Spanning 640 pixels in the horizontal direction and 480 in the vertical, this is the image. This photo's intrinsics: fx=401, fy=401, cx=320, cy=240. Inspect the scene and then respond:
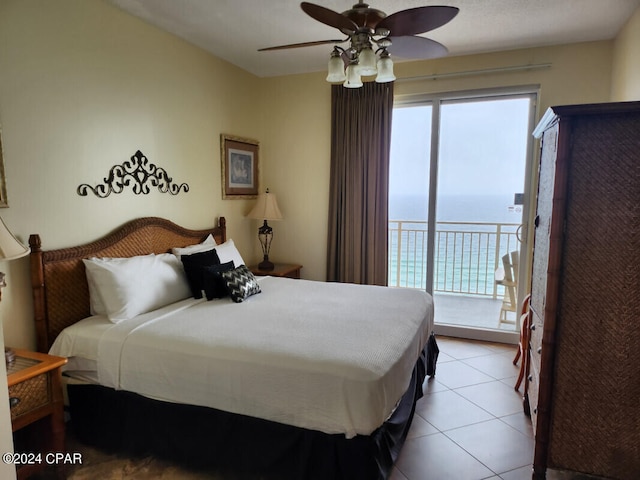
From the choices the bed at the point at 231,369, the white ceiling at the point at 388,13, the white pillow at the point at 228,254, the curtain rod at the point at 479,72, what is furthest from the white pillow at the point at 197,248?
the curtain rod at the point at 479,72

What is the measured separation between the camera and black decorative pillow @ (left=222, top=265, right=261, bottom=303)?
2.75 meters

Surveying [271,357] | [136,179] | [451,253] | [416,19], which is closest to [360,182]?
[451,253]

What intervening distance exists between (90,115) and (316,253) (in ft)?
8.13

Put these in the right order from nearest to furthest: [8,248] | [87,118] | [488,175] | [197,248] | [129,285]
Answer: [8,248]
[129,285]
[87,118]
[197,248]
[488,175]

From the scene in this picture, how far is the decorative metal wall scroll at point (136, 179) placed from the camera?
8.79 ft

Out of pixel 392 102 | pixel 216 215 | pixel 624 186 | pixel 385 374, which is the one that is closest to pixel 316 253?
pixel 216 215

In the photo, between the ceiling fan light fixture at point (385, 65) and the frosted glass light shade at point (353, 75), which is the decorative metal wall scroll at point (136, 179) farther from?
the ceiling fan light fixture at point (385, 65)

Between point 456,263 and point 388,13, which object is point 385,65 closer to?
point 388,13

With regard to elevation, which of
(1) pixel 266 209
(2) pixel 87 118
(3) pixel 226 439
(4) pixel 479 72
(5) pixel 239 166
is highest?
(4) pixel 479 72

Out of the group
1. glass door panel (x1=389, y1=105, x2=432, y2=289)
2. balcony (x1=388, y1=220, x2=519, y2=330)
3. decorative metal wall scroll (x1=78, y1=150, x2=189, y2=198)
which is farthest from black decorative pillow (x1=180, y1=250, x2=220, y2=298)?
balcony (x1=388, y1=220, x2=519, y2=330)

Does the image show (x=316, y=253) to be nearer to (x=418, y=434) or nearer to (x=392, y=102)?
(x=392, y=102)

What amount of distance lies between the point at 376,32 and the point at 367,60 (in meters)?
0.13

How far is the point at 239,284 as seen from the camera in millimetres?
2795

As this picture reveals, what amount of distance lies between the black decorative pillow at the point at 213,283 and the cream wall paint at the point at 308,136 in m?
1.67
